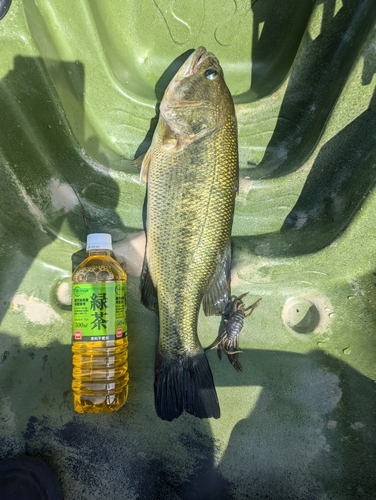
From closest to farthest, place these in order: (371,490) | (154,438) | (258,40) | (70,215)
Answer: (371,490) → (154,438) → (70,215) → (258,40)

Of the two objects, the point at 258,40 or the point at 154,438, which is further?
the point at 258,40

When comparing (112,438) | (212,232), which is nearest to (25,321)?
(112,438)

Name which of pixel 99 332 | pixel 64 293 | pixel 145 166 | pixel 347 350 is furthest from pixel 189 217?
pixel 347 350

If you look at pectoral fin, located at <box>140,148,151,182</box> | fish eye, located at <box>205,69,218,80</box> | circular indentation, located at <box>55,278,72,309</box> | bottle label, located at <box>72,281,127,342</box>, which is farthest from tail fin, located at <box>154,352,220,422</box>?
fish eye, located at <box>205,69,218,80</box>

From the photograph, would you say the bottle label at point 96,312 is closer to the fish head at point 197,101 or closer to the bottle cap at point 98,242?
the bottle cap at point 98,242

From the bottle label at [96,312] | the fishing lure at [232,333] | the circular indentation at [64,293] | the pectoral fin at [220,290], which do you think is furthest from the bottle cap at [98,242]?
the fishing lure at [232,333]

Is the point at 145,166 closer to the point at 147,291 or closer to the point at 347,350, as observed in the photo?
the point at 147,291

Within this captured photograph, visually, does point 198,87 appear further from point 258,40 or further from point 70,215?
point 70,215
